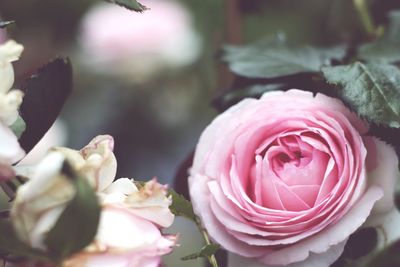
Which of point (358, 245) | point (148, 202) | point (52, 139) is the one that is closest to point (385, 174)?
point (358, 245)

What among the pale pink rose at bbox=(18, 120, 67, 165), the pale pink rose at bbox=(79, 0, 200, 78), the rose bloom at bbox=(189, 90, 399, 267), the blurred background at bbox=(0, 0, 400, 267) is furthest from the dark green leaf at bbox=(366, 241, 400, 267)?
the pale pink rose at bbox=(79, 0, 200, 78)

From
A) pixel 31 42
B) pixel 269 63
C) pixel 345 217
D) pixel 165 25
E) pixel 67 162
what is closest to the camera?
pixel 67 162

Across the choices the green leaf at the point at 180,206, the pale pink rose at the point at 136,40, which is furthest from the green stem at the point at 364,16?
the pale pink rose at the point at 136,40

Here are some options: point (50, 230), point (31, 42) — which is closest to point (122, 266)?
point (50, 230)

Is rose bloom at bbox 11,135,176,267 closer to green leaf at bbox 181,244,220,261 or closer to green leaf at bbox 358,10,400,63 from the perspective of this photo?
green leaf at bbox 181,244,220,261

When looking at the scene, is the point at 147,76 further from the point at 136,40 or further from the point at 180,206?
the point at 180,206

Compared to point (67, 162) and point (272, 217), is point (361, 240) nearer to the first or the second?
point (272, 217)

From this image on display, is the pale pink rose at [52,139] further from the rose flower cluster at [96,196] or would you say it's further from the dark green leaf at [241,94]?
the rose flower cluster at [96,196]
